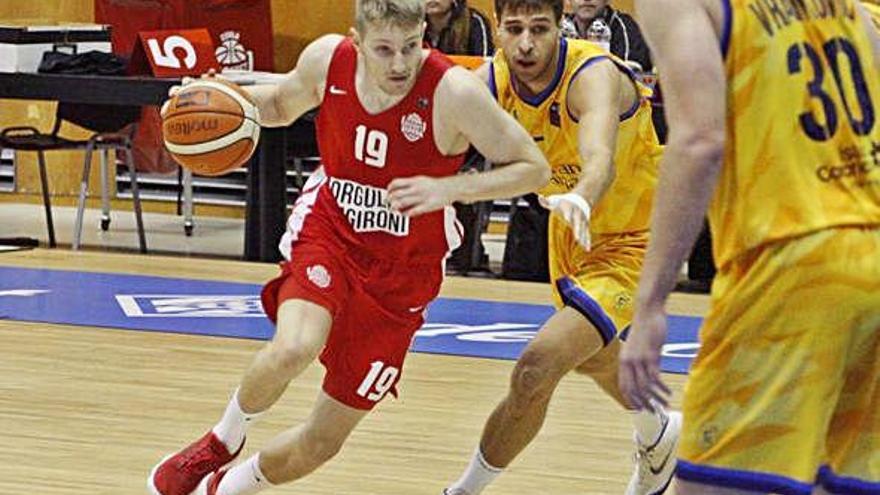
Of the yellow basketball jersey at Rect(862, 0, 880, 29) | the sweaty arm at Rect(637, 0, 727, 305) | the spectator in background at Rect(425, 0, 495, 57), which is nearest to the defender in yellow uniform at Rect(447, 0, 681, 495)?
the yellow basketball jersey at Rect(862, 0, 880, 29)

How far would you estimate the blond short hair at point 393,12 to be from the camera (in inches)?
176

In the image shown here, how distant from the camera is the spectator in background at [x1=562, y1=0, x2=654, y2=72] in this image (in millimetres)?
9547

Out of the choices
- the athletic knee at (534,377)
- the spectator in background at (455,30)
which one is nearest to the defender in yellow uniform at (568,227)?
the athletic knee at (534,377)

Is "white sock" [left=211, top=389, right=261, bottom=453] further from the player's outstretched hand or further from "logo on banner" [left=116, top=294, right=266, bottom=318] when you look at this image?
"logo on banner" [left=116, top=294, right=266, bottom=318]

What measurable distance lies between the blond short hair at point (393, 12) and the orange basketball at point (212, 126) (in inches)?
24.5

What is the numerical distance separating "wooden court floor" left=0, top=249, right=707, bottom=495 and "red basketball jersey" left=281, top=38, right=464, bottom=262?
104 centimetres

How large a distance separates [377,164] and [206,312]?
3.81 metres

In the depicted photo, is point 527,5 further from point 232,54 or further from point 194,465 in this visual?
point 232,54

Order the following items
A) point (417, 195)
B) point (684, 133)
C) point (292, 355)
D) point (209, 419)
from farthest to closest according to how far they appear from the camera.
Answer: point (209, 419) < point (292, 355) < point (417, 195) < point (684, 133)

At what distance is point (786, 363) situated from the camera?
2.89 meters

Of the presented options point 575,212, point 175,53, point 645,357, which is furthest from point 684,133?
point 175,53

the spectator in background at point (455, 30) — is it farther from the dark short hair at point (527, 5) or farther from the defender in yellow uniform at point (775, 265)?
the defender in yellow uniform at point (775, 265)

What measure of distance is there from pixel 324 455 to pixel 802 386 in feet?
6.45

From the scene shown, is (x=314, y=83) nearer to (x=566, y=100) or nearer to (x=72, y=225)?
(x=566, y=100)
